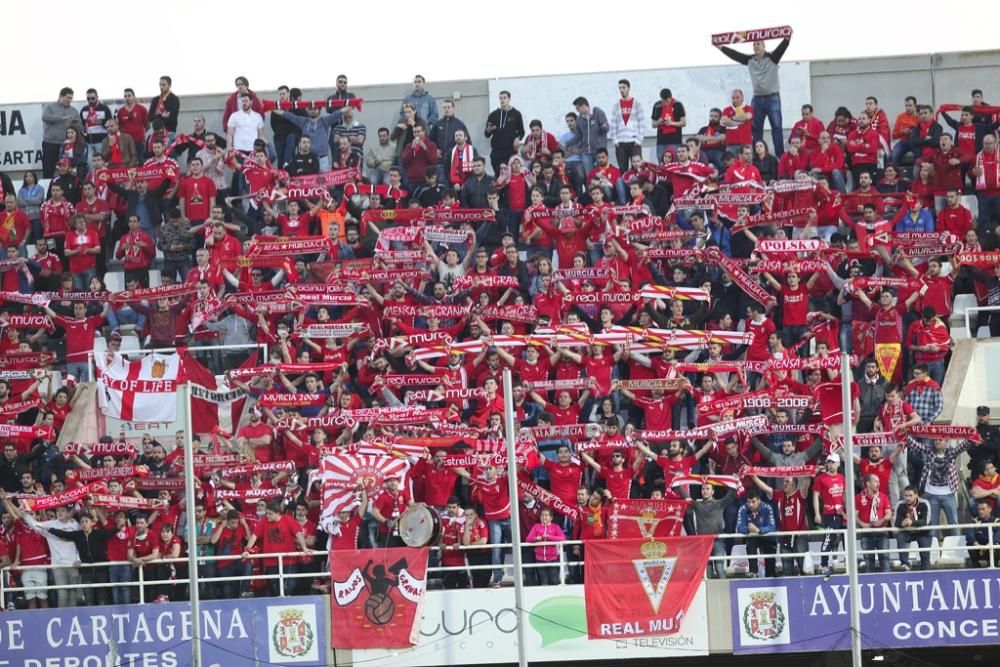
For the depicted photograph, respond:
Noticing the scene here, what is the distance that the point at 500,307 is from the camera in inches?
1082

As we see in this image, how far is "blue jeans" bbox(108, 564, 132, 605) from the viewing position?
24844mm

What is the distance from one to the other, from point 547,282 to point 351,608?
5966 millimetres

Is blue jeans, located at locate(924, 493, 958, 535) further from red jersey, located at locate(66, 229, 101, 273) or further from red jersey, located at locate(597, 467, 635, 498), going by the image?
red jersey, located at locate(66, 229, 101, 273)

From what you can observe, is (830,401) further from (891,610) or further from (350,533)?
(350,533)

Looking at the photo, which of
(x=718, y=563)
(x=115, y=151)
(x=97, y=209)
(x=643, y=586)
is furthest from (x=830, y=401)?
(x=115, y=151)

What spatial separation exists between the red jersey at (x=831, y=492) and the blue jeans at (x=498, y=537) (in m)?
3.81

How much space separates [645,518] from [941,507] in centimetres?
362

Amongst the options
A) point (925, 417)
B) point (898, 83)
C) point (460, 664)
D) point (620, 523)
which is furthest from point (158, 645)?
point (898, 83)

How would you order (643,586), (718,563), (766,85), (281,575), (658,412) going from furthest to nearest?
(766,85) < (658,412) < (718,563) < (281,575) < (643,586)

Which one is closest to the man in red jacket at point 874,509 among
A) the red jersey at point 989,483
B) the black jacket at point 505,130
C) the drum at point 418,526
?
the red jersey at point 989,483

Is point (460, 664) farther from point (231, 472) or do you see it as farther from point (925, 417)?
point (925, 417)

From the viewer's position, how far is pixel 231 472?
24.9 metres

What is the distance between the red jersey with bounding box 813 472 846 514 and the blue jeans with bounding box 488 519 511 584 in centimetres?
381

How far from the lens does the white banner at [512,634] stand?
2427 cm
